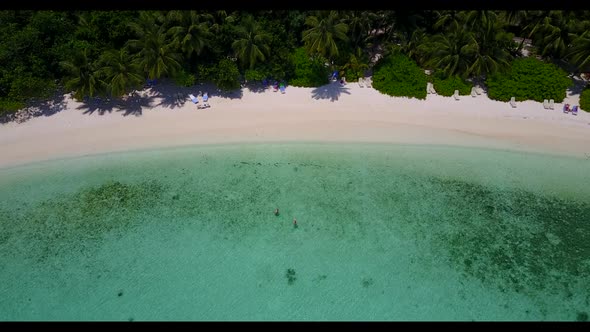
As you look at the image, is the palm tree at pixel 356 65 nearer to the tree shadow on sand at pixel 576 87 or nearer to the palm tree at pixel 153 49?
the palm tree at pixel 153 49

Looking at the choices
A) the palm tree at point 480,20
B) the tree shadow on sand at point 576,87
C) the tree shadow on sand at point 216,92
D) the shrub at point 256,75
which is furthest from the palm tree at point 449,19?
the tree shadow on sand at point 216,92

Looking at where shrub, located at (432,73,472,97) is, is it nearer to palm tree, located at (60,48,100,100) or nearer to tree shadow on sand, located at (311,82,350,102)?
tree shadow on sand, located at (311,82,350,102)

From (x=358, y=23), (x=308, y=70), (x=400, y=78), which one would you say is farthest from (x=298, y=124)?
(x=400, y=78)

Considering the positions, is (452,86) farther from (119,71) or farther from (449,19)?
(119,71)

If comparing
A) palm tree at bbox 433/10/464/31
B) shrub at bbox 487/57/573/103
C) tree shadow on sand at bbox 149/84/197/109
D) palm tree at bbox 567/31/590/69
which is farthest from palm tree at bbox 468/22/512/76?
tree shadow on sand at bbox 149/84/197/109

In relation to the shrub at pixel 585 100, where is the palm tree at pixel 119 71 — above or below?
above

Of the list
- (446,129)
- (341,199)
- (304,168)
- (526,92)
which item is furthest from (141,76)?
(526,92)
